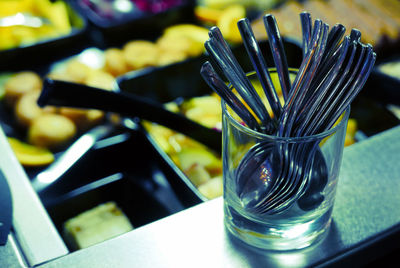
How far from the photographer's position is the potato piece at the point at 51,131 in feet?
3.00

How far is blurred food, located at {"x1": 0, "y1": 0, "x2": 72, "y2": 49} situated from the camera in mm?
1257

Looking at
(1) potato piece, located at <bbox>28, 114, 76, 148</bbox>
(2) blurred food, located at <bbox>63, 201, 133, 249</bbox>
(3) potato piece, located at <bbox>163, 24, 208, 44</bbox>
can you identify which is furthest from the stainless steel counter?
(3) potato piece, located at <bbox>163, 24, 208, 44</bbox>

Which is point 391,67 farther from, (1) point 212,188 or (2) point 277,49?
(2) point 277,49

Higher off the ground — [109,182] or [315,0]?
[315,0]

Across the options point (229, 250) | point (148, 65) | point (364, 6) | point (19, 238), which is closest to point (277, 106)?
point (229, 250)

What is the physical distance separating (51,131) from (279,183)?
612 millimetres

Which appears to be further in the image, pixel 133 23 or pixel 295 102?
pixel 133 23

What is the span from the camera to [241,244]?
0.49 meters

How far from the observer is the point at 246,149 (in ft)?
1.46

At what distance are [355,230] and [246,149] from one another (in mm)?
165

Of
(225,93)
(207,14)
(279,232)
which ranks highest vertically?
(225,93)

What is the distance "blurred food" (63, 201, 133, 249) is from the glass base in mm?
289

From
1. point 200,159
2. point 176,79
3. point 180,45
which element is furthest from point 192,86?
point 200,159

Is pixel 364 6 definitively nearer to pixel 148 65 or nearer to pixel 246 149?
pixel 148 65
